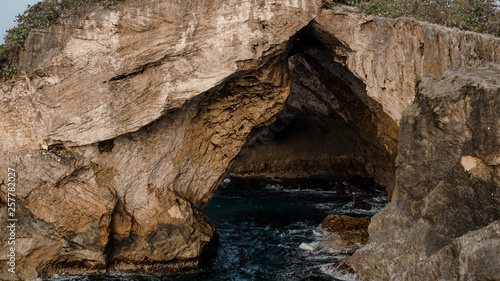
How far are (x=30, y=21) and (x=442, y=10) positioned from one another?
1019cm

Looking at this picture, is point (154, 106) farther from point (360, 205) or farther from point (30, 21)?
point (360, 205)

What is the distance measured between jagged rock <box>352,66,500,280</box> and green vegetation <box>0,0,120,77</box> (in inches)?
299

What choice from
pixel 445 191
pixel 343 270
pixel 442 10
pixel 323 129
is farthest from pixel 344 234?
pixel 323 129

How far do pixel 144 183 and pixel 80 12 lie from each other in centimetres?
447

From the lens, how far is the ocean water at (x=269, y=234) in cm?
1117

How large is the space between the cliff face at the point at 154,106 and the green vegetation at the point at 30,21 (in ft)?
1.54

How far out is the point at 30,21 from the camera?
36.3 ft

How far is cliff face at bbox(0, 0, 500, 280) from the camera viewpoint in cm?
970

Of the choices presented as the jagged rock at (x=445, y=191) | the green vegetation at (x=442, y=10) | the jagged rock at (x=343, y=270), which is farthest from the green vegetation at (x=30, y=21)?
the jagged rock at (x=343, y=270)

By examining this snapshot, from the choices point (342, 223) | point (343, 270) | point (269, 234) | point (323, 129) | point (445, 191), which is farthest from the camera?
point (323, 129)

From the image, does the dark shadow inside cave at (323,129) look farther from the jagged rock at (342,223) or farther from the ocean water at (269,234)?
the ocean water at (269,234)

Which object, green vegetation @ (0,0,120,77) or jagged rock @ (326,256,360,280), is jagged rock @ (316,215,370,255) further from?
green vegetation @ (0,0,120,77)

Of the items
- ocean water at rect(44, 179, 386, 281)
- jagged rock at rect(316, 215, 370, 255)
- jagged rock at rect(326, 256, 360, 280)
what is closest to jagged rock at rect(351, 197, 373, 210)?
ocean water at rect(44, 179, 386, 281)

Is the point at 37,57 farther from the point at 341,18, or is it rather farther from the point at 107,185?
the point at 341,18
